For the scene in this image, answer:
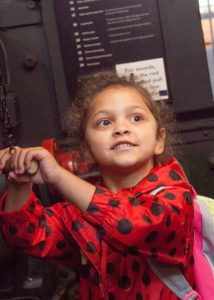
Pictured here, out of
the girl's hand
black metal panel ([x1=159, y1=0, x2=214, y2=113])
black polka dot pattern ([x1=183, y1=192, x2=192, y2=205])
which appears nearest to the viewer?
the girl's hand

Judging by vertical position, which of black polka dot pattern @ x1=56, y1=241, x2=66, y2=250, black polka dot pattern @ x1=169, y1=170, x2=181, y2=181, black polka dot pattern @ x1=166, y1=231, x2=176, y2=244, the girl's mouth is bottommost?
black polka dot pattern @ x1=56, y1=241, x2=66, y2=250

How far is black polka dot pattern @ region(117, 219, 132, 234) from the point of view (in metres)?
0.86

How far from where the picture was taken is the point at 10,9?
1688mm

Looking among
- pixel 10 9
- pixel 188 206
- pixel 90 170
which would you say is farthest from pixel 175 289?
pixel 10 9

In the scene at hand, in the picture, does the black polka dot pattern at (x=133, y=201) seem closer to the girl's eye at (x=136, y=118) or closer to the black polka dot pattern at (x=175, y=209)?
the black polka dot pattern at (x=175, y=209)

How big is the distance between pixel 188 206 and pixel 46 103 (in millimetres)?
892

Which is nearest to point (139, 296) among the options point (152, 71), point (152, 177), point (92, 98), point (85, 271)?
point (85, 271)

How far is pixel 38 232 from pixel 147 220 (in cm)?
28

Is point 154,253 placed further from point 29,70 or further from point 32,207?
point 29,70

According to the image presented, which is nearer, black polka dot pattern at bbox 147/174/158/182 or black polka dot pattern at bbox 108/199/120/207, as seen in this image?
black polka dot pattern at bbox 108/199/120/207

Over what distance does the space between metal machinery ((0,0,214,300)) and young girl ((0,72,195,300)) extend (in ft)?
1.67

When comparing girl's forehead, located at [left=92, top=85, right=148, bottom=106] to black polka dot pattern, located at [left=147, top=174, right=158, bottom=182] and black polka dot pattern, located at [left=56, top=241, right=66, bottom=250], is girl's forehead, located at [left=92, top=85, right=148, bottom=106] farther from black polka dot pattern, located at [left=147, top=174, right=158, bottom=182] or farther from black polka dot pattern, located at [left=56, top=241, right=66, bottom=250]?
black polka dot pattern, located at [left=56, top=241, right=66, bottom=250]

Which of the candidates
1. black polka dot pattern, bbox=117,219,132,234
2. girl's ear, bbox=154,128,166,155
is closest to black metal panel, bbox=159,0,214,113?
girl's ear, bbox=154,128,166,155

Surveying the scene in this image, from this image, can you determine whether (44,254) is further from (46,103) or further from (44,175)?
(46,103)
